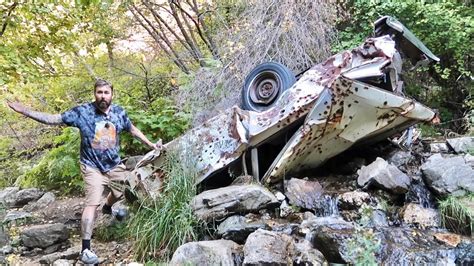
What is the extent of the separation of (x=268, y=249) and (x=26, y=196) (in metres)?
6.89

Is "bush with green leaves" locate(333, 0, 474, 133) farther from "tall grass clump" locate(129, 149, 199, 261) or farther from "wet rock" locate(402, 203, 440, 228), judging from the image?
"tall grass clump" locate(129, 149, 199, 261)

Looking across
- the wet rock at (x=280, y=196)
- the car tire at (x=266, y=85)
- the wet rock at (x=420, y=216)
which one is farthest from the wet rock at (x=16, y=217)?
the wet rock at (x=420, y=216)

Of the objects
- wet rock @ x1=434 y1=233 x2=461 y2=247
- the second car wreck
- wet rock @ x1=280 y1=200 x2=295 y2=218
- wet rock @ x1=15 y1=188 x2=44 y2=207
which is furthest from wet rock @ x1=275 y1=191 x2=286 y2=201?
wet rock @ x1=15 y1=188 x2=44 y2=207

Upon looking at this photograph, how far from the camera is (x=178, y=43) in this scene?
35.3 ft

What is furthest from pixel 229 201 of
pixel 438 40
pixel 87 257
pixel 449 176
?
pixel 438 40

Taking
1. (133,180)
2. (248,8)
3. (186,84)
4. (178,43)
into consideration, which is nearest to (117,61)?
(178,43)

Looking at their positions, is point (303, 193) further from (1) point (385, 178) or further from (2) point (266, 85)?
(2) point (266, 85)

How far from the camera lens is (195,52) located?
9.90 meters

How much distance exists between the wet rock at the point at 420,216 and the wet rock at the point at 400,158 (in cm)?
116

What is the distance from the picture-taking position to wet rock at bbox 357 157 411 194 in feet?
16.1

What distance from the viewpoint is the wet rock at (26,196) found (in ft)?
28.2

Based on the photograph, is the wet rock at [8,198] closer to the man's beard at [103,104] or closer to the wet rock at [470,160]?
the man's beard at [103,104]

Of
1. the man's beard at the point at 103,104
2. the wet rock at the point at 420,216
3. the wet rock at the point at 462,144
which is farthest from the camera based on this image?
the wet rock at the point at 462,144

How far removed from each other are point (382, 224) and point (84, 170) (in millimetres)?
3239
